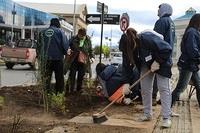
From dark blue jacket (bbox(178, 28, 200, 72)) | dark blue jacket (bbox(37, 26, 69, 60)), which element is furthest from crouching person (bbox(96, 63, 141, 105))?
dark blue jacket (bbox(178, 28, 200, 72))

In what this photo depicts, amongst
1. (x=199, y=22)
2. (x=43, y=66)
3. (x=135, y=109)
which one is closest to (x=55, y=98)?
(x=43, y=66)

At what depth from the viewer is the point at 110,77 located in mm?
11664

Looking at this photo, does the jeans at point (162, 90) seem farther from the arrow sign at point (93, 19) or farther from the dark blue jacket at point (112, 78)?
the arrow sign at point (93, 19)

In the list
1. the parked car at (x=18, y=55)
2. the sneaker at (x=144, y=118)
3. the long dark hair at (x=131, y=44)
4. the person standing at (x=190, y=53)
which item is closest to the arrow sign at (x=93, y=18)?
the person standing at (x=190, y=53)

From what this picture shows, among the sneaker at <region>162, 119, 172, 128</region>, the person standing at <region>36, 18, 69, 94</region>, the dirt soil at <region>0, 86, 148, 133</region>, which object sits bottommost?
the dirt soil at <region>0, 86, 148, 133</region>

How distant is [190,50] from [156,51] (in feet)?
5.98

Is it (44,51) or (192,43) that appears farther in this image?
(44,51)

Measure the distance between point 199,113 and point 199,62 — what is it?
1063 mm

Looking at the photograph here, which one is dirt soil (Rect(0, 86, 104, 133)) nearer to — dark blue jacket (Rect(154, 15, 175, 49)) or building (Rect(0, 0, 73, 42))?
dark blue jacket (Rect(154, 15, 175, 49))

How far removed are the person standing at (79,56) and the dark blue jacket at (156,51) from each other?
449 centimetres

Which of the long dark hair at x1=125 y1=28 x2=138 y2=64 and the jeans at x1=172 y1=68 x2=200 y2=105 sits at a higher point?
the long dark hair at x1=125 y1=28 x2=138 y2=64

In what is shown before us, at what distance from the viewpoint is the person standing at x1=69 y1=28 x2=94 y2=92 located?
1310 centimetres

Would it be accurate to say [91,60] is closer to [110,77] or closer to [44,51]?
[110,77]

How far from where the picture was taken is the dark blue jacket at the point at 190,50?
10.0 metres
